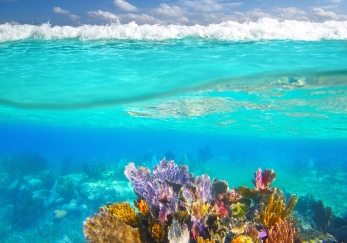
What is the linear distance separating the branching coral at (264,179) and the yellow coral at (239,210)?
65 cm

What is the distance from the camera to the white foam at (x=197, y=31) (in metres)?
9.12

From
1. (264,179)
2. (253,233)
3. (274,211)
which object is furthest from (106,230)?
(264,179)

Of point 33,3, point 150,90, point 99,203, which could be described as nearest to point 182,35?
point 150,90

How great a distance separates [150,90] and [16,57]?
7071mm

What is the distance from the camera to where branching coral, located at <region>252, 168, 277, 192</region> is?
4.97 meters

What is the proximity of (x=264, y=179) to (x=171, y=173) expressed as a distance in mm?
2208

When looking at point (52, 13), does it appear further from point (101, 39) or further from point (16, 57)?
point (16, 57)

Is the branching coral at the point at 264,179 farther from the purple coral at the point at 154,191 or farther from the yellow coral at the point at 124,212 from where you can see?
the yellow coral at the point at 124,212

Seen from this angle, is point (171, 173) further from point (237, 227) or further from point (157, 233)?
point (237, 227)

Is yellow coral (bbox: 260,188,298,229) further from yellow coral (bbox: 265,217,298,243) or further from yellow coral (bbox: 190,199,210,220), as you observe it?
yellow coral (bbox: 190,199,210,220)

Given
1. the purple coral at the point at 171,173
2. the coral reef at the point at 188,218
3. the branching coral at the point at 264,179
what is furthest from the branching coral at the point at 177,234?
the branching coral at the point at 264,179

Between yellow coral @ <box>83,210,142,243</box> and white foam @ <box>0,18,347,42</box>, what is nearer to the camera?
yellow coral @ <box>83,210,142,243</box>

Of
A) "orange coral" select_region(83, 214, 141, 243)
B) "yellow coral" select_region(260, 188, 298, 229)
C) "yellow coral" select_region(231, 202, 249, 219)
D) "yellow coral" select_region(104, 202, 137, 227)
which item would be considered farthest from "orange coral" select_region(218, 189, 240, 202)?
"orange coral" select_region(83, 214, 141, 243)

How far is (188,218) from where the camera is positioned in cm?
381
